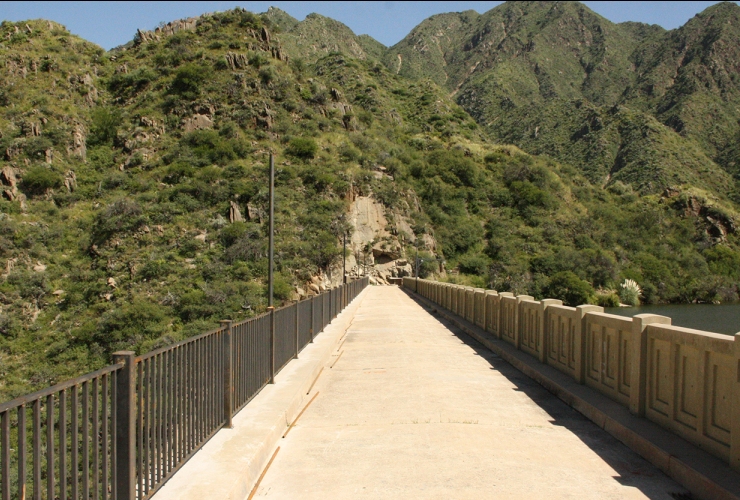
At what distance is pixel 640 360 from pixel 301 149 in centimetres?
6325

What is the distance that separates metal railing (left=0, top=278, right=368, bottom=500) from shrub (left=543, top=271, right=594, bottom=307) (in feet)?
192

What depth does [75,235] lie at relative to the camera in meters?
48.8

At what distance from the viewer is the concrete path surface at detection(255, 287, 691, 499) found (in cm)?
542

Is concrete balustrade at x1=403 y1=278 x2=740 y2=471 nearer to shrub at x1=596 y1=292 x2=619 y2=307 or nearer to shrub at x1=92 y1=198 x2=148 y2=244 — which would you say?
shrub at x1=92 y1=198 x2=148 y2=244

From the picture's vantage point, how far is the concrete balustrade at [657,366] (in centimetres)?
554

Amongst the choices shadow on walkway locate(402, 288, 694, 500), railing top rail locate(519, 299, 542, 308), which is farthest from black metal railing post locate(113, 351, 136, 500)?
railing top rail locate(519, 299, 542, 308)

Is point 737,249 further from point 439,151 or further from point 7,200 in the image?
point 7,200

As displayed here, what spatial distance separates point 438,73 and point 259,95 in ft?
364

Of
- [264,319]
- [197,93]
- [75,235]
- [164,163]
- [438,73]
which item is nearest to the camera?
[264,319]

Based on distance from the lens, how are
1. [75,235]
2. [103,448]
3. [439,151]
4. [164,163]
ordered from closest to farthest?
[103,448], [75,235], [164,163], [439,151]

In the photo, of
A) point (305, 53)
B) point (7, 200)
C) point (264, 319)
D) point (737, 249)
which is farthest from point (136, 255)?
point (305, 53)

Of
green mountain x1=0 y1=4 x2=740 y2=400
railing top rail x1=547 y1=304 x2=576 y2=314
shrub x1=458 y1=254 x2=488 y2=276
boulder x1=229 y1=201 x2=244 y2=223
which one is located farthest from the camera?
shrub x1=458 y1=254 x2=488 y2=276

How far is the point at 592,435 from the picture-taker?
7195 mm

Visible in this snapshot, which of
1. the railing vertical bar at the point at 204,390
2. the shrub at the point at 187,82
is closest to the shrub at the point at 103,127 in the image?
the shrub at the point at 187,82
